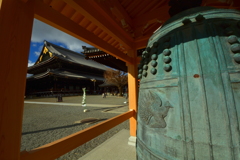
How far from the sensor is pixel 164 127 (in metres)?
0.62

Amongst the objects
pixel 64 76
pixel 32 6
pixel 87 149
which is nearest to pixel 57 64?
pixel 64 76

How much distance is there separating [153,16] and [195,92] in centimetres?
189

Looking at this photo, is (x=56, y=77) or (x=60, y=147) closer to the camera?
(x=60, y=147)

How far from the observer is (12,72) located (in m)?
0.68

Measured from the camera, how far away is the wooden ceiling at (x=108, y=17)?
1.10 metres

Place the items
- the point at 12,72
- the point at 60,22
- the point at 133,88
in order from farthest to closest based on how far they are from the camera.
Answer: the point at 133,88
the point at 60,22
the point at 12,72

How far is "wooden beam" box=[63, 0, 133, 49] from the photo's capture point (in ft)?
3.84

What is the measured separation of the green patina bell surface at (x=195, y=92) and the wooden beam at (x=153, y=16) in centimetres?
131

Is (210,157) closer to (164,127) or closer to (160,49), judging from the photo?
(164,127)

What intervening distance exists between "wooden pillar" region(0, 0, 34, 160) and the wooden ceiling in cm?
A: 24

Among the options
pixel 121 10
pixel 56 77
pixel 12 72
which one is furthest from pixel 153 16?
pixel 56 77

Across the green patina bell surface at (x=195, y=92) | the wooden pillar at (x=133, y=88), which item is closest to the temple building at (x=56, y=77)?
the wooden pillar at (x=133, y=88)

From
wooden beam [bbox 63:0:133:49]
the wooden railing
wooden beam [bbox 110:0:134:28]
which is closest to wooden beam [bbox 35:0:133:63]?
wooden beam [bbox 63:0:133:49]

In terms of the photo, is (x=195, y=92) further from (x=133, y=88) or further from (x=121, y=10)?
(x=121, y=10)
